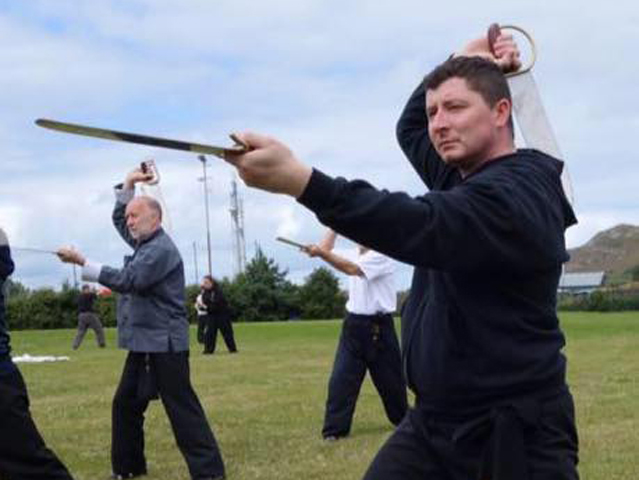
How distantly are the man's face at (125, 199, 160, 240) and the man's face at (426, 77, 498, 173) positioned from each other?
5.31 metres

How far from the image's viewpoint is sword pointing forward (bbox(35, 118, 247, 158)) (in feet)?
9.54

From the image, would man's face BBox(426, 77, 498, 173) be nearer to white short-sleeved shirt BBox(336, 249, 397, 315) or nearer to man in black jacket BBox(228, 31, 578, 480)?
man in black jacket BBox(228, 31, 578, 480)

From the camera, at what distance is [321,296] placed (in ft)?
248

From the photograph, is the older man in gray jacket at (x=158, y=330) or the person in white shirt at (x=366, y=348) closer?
the older man in gray jacket at (x=158, y=330)

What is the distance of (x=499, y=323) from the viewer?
382 cm

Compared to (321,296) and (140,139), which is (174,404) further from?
(321,296)

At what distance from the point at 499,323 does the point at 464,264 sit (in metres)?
0.38

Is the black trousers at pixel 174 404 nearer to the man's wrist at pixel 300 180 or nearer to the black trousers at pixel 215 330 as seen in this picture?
the man's wrist at pixel 300 180

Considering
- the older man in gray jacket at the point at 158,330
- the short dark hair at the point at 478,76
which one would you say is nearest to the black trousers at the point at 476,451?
the short dark hair at the point at 478,76

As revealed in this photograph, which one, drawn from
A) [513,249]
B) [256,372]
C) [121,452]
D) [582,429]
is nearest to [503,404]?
[513,249]

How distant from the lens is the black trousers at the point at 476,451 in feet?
12.5

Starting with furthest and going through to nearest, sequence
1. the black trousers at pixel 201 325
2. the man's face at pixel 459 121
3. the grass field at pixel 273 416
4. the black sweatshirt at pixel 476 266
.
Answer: the black trousers at pixel 201 325
the grass field at pixel 273 416
the man's face at pixel 459 121
the black sweatshirt at pixel 476 266

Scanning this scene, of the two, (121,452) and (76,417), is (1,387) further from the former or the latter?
(76,417)

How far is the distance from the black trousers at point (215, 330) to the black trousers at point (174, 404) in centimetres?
2048
